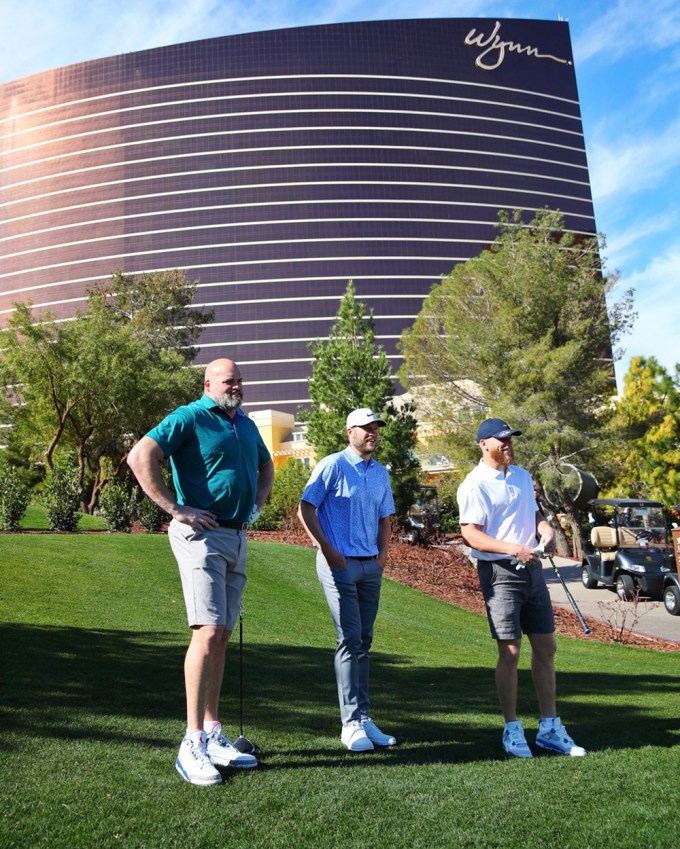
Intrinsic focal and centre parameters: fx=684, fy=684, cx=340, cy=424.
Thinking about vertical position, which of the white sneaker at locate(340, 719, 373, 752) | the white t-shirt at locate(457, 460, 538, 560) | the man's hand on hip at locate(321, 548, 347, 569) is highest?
the white t-shirt at locate(457, 460, 538, 560)

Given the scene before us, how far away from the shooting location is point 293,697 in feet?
17.0

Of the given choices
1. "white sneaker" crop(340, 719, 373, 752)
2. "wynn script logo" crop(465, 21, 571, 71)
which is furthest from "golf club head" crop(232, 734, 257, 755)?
"wynn script logo" crop(465, 21, 571, 71)

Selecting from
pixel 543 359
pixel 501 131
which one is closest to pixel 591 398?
pixel 543 359

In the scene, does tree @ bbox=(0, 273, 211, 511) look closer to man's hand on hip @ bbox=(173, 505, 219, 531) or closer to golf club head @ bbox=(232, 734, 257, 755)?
man's hand on hip @ bbox=(173, 505, 219, 531)

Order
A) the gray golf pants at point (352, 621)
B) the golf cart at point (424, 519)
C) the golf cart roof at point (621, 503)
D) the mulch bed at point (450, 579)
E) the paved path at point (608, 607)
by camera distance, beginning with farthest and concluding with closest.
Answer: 1. the golf cart at point (424, 519)
2. the golf cart roof at point (621, 503)
3. the paved path at point (608, 607)
4. the mulch bed at point (450, 579)
5. the gray golf pants at point (352, 621)

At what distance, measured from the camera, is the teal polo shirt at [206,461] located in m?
3.47

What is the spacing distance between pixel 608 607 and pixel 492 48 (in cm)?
10837

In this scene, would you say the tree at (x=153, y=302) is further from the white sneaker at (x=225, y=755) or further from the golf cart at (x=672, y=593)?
the white sneaker at (x=225, y=755)

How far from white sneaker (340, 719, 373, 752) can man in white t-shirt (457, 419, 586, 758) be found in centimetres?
74

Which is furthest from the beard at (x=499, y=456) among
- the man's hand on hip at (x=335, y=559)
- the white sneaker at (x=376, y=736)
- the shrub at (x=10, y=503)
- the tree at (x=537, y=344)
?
the tree at (x=537, y=344)

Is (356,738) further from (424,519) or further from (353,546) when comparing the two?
(424,519)

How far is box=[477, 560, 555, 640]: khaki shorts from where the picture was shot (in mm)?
3811

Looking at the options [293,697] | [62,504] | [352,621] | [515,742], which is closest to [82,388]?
[62,504]

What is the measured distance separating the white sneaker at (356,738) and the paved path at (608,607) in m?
9.13
